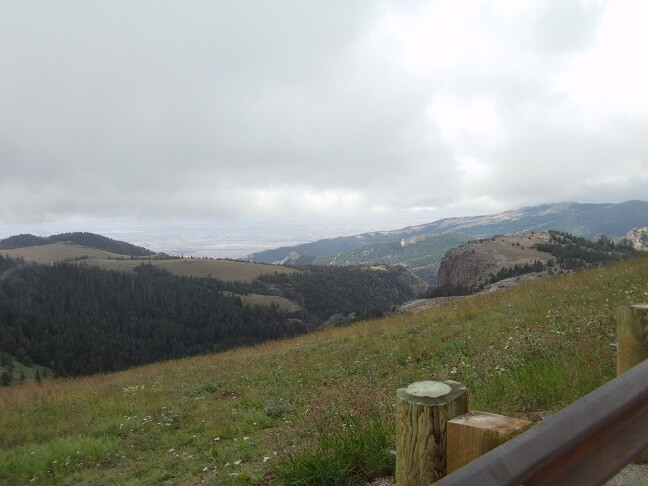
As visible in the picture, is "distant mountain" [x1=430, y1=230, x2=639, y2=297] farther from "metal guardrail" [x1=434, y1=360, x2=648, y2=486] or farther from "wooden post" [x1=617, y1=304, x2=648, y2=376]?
"metal guardrail" [x1=434, y1=360, x2=648, y2=486]

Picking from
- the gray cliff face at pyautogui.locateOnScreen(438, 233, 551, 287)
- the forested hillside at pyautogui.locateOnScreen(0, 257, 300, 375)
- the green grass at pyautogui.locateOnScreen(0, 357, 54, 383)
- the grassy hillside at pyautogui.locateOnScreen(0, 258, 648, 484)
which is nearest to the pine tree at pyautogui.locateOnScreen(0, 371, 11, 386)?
the green grass at pyautogui.locateOnScreen(0, 357, 54, 383)

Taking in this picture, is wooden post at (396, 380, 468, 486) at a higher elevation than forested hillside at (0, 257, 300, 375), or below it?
higher

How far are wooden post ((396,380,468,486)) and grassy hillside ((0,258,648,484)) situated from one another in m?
1.77

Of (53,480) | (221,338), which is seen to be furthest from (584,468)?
(221,338)

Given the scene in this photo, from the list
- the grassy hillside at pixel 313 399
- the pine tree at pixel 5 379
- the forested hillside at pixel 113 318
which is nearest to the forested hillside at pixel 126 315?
the forested hillside at pixel 113 318

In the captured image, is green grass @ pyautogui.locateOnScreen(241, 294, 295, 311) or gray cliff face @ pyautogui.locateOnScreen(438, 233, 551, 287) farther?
green grass @ pyautogui.locateOnScreen(241, 294, 295, 311)

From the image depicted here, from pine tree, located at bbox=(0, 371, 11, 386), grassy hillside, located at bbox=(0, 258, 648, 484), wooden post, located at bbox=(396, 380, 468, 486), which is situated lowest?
pine tree, located at bbox=(0, 371, 11, 386)

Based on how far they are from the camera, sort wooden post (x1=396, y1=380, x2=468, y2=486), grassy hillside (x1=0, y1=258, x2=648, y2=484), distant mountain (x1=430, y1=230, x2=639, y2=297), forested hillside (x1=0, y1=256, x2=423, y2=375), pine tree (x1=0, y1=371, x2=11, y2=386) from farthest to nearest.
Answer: forested hillside (x1=0, y1=256, x2=423, y2=375), distant mountain (x1=430, y1=230, x2=639, y2=297), pine tree (x1=0, y1=371, x2=11, y2=386), grassy hillside (x1=0, y1=258, x2=648, y2=484), wooden post (x1=396, y1=380, x2=468, y2=486)

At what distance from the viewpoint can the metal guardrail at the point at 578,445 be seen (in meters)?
1.52

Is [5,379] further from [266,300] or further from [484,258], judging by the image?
[266,300]

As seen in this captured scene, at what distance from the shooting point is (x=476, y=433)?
6.94 ft

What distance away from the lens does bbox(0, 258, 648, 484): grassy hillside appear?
5223 mm

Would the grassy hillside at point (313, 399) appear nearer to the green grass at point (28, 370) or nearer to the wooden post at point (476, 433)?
the wooden post at point (476, 433)

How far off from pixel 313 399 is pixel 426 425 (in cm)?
670
